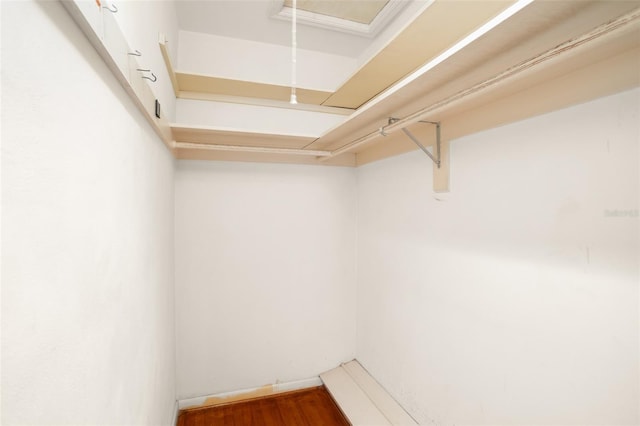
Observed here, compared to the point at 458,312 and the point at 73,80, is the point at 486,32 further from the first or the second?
the point at 458,312

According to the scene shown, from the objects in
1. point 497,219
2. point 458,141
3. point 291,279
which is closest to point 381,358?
point 291,279

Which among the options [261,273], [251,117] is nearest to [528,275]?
[261,273]

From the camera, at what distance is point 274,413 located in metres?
2.22

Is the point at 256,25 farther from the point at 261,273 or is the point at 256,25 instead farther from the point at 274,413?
the point at 274,413

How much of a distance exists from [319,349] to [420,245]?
1.42m

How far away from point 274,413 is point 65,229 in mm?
2222

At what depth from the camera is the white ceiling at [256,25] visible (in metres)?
2.05

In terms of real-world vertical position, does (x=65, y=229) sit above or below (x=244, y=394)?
above

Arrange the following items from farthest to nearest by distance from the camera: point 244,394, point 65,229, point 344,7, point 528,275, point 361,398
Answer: point 244,394 → point 361,398 → point 344,7 → point 528,275 → point 65,229

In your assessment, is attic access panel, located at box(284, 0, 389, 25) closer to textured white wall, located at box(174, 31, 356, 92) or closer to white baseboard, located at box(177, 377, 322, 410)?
textured white wall, located at box(174, 31, 356, 92)

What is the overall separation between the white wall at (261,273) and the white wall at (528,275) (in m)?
0.75

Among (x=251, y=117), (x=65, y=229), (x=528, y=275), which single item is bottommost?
(x=528, y=275)

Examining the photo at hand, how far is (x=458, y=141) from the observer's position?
157cm

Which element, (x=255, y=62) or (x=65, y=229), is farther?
(x=255, y=62)
